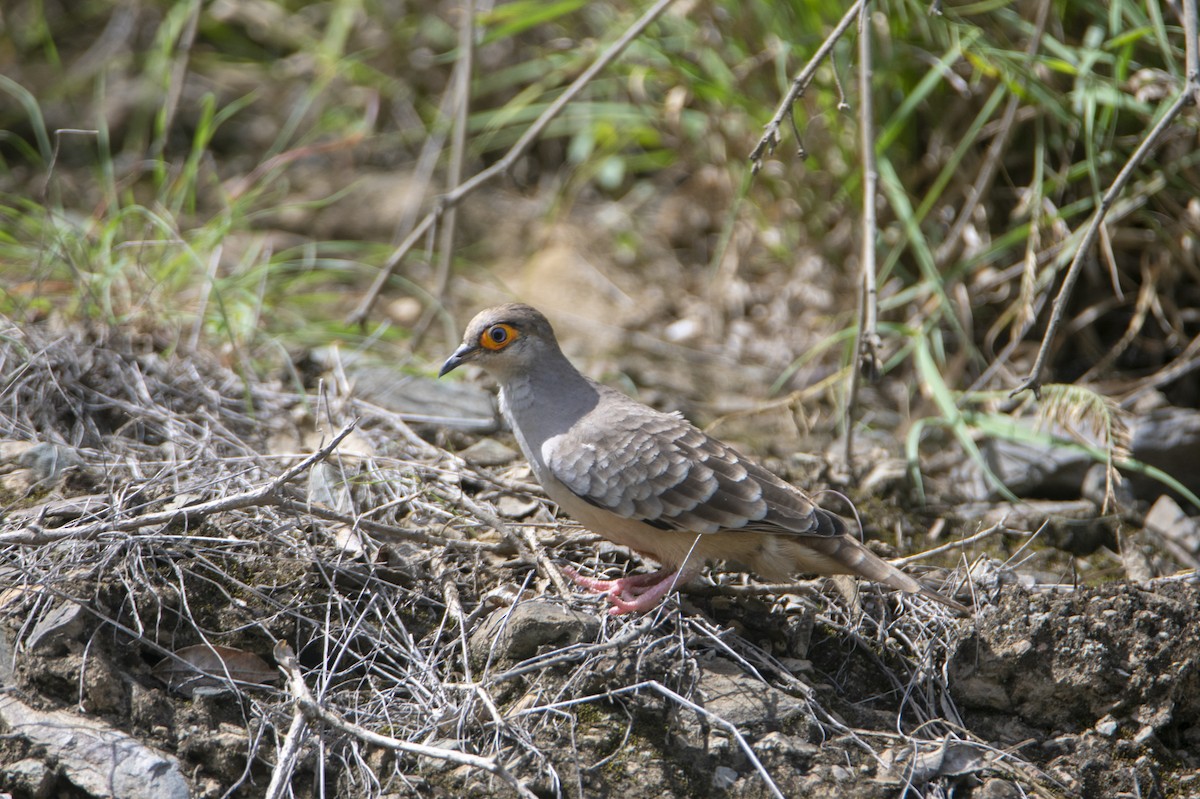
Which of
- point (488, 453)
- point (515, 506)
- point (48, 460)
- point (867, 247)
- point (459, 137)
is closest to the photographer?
point (48, 460)

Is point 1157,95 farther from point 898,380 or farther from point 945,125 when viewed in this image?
point 898,380

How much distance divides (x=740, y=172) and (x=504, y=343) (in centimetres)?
224

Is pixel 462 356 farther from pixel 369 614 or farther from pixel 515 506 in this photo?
pixel 369 614

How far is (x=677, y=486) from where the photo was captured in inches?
127

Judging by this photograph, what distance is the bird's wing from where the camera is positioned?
3197 millimetres

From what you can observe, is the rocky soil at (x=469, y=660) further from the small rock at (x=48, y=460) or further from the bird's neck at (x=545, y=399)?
the bird's neck at (x=545, y=399)

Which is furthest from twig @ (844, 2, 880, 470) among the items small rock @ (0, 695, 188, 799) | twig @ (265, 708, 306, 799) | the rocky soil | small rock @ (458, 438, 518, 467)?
small rock @ (0, 695, 188, 799)

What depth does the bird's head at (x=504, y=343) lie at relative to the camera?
3615 mm

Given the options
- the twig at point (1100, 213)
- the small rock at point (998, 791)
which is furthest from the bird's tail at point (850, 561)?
the twig at point (1100, 213)

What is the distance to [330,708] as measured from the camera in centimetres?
289

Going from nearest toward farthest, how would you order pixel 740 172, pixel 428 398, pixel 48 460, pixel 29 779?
pixel 29 779, pixel 48 460, pixel 428 398, pixel 740 172

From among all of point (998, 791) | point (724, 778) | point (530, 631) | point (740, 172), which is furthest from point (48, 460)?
point (740, 172)

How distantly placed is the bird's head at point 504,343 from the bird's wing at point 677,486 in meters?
0.39

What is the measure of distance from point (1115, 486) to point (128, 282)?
387cm
